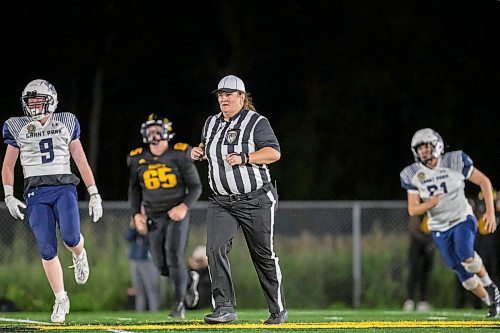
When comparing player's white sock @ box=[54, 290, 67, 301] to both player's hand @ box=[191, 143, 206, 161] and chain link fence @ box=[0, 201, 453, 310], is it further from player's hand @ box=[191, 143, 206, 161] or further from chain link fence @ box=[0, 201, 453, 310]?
chain link fence @ box=[0, 201, 453, 310]

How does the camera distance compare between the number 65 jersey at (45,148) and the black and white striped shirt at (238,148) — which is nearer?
the black and white striped shirt at (238,148)

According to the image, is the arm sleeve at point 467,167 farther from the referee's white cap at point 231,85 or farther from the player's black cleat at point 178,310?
the referee's white cap at point 231,85

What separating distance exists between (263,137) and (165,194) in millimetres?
2295

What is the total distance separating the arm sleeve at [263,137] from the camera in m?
8.47

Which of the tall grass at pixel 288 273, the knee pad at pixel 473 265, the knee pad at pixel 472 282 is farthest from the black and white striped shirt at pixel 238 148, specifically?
the tall grass at pixel 288 273

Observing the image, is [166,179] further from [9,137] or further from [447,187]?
[447,187]

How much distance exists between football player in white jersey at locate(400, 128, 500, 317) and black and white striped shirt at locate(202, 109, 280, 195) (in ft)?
7.76

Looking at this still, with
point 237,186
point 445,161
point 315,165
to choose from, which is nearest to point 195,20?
point 315,165

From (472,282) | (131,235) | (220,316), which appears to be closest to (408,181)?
(472,282)

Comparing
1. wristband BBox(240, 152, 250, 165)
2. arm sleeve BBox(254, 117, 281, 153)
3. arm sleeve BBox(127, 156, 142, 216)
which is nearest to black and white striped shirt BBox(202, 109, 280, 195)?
arm sleeve BBox(254, 117, 281, 153)

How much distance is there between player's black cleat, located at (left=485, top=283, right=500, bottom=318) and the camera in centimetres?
1046

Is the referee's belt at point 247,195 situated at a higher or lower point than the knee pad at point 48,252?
higher

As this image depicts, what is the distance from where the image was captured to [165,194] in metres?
10.6

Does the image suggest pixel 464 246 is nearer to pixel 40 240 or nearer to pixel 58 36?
pixel 40 240
